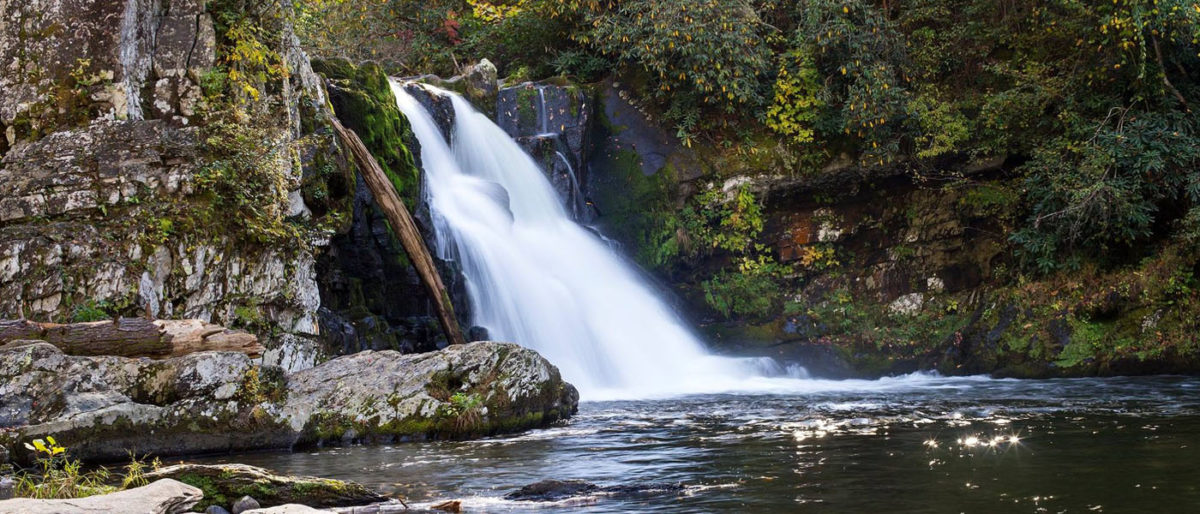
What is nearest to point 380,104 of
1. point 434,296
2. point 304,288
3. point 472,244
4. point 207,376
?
point 472,244

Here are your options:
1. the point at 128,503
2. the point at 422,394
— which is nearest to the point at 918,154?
the point at 422,394

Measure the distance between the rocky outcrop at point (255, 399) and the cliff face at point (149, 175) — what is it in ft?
3.66

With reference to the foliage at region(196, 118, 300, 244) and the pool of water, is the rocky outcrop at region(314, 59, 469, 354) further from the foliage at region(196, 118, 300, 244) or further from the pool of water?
the pool of water

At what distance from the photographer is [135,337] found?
326 inches

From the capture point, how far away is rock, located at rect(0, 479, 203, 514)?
4066 millimetres

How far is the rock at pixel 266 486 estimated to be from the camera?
5.34 meters

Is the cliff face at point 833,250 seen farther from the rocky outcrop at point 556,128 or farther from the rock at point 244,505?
the rock at point 244,505

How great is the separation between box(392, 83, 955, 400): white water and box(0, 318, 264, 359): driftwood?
219 inches

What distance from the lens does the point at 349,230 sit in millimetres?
12531

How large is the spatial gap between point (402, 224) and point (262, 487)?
24.2 ft

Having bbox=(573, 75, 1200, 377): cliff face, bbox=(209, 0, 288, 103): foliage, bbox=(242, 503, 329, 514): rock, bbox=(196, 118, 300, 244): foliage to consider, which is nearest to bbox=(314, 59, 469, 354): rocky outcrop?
bbox=(196, 118, 300, 244): foliage

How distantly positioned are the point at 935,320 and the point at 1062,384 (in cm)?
353

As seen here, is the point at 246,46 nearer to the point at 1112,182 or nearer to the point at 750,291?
the point at 750,291

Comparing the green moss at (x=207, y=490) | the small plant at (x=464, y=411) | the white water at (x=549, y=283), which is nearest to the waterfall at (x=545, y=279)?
the white water at (x=549, y=283)
